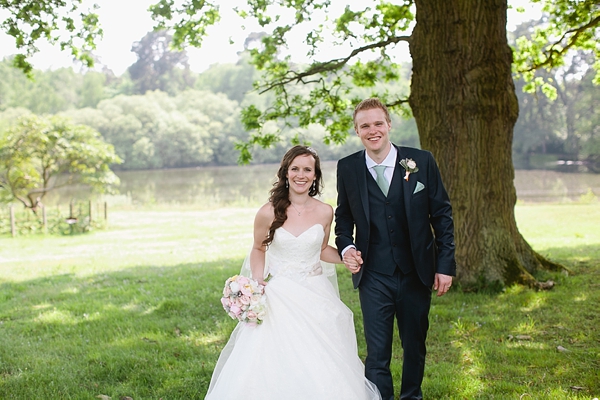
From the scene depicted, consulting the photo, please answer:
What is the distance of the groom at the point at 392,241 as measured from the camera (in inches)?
150

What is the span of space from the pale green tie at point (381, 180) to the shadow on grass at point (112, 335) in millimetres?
2274

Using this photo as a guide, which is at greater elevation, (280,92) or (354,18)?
(354,18)

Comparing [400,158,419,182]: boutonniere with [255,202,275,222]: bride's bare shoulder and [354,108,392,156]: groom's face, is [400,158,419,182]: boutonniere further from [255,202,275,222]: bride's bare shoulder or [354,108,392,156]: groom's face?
[255,202,275,222]: bride's bare shoulder

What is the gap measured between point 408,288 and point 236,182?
139 ft

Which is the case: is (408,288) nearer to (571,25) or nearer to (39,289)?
(39,289)

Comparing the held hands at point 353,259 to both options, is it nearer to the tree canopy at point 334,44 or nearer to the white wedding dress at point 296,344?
the white wedding dress at point 296,344

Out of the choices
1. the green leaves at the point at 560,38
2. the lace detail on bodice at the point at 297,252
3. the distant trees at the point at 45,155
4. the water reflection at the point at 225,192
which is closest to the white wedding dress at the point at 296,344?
the lace detail on bodice at the point at 297,252

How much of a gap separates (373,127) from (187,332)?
12.5ft

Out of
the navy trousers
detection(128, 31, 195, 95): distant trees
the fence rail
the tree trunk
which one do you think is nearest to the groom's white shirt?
the navy trousers

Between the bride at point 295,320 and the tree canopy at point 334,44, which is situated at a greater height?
the tree canopy at point 334,44

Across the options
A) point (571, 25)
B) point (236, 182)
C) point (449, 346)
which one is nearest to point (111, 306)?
point (449, 346)

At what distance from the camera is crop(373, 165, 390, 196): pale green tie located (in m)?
3.88

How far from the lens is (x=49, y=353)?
5.80 meters

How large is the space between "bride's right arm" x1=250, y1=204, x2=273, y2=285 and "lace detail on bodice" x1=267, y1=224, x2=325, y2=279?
97mm
